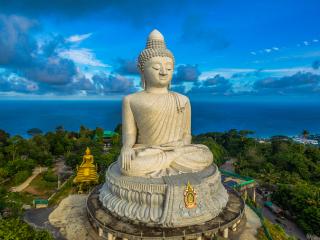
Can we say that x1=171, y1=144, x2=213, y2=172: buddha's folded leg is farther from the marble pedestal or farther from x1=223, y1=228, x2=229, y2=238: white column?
x1=223, y1=228, x2=229, y2=238: white column

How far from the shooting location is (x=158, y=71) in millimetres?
11195

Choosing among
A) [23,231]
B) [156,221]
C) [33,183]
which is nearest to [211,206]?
[156,221]

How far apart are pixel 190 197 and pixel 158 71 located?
15.4 feet

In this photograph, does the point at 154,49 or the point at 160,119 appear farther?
the point at 154,49

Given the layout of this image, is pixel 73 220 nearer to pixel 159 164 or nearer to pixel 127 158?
pixel 127 158

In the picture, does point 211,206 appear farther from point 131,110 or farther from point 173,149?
point 131,110

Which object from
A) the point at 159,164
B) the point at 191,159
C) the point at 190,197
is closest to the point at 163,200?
the point at 190,197

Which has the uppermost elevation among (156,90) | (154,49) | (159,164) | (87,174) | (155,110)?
(154,49)

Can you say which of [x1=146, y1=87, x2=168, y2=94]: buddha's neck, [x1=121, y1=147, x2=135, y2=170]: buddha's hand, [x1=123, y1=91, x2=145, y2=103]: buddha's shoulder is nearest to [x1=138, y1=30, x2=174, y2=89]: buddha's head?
[x1=146, y1=87, x2=168, y2=94]: buddha's neck

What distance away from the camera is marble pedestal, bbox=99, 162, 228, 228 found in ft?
29.7

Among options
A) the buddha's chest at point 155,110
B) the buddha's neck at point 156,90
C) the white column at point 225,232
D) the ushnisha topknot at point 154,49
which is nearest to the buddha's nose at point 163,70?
the ushnisha topknot at point 154,49

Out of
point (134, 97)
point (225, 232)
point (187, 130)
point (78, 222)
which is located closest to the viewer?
point (225, 232)

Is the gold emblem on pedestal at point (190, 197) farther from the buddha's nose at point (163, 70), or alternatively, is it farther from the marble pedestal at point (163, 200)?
the buddha's nose at point (163, 70)

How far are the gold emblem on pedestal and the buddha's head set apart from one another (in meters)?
4.17
